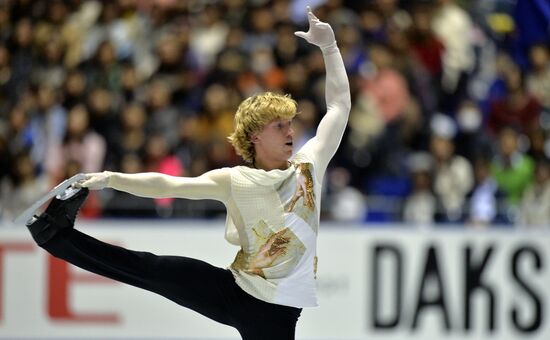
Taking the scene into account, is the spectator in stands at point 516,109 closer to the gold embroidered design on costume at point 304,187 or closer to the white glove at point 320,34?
the white glove at point 320,34

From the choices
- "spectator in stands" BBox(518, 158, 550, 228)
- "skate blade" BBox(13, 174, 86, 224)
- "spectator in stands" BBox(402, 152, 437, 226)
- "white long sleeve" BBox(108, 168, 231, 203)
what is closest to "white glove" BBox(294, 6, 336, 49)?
"white long sleeve" BBox(108, 168, 231, 203)

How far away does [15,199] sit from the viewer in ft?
43.8

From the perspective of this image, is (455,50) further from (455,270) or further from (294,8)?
(455,270)

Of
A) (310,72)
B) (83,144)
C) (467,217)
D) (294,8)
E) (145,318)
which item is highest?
(294,8)

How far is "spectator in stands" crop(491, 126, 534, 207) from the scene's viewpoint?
12953 millimetres

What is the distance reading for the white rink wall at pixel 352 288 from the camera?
12641mm

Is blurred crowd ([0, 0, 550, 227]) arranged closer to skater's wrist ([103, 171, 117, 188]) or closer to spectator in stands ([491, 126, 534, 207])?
spectator in stands ([491, 126, 534, 207])

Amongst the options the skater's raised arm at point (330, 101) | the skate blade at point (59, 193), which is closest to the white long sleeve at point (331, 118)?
the skater's raised arm at point (330, 101)

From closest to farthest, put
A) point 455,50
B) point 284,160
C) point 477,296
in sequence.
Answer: point 284,160
point 477,296
point 455,50

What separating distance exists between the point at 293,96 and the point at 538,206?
3.13 m

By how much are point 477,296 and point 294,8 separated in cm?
479

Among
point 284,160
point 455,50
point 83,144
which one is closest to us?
point 284,160

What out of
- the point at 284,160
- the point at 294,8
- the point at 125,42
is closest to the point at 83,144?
the point at 125,42

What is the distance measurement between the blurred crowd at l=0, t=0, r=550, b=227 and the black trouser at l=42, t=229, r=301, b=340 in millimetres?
6134
